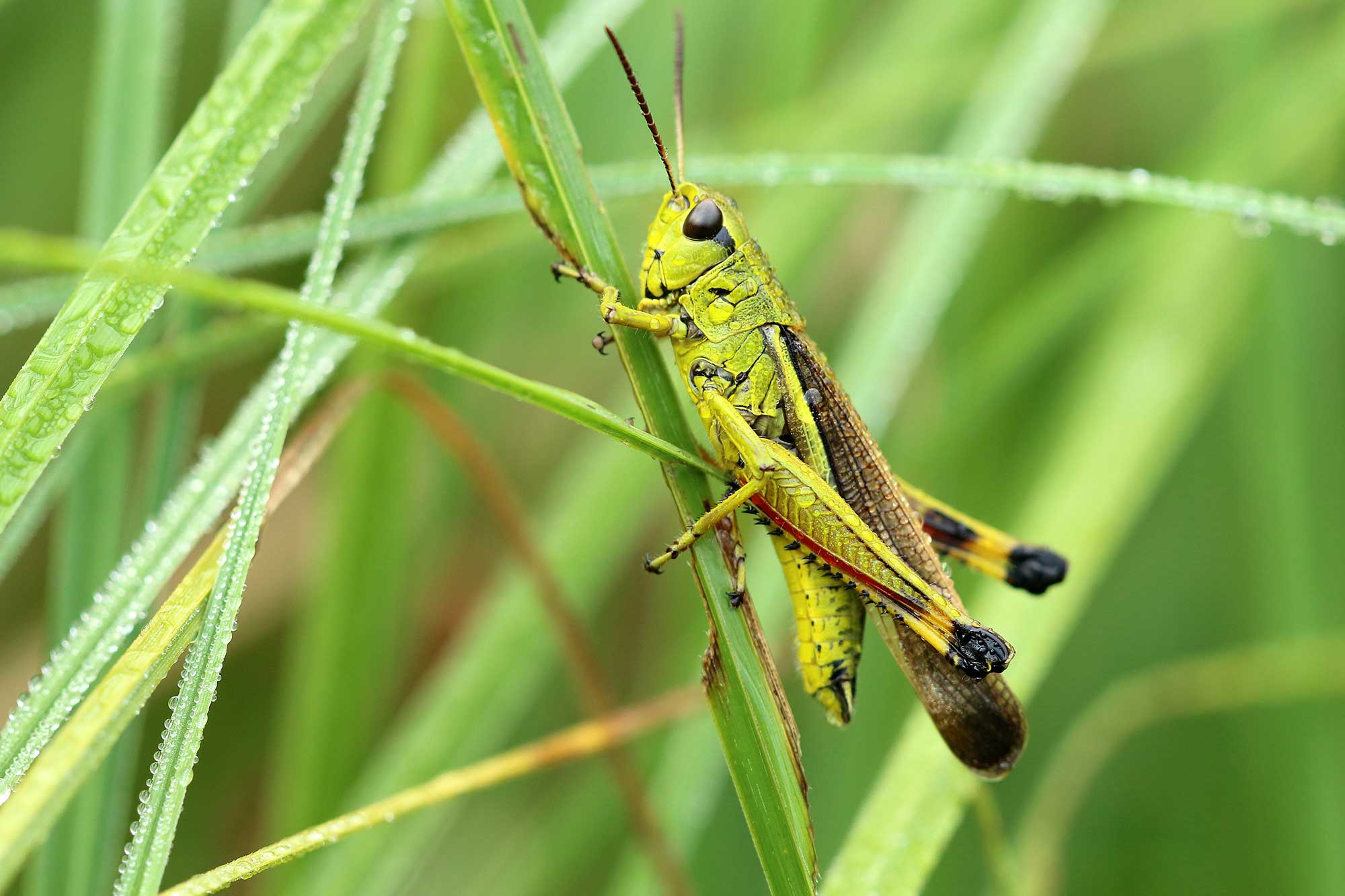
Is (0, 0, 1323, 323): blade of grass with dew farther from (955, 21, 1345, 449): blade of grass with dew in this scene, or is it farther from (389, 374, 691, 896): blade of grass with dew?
(389, 374, 691, 896): blade of grass with dew

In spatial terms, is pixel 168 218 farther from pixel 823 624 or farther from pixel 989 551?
pixel 989 551

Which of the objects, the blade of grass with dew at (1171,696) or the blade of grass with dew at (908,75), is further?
the blade of grass with dew at (1171,696)

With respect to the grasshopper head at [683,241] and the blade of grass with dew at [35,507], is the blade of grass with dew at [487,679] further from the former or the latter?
the blade of grass with dew at [35,507]

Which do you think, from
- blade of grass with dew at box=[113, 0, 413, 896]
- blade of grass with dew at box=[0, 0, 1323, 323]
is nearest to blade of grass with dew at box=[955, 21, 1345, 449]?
blade of grass with dew at box=[0, 0, 1323, 323]

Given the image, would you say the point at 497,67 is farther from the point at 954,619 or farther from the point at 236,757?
the point at 236,757

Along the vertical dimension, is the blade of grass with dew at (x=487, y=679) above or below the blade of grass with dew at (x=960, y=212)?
below

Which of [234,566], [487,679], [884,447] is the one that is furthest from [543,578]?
[884,447]

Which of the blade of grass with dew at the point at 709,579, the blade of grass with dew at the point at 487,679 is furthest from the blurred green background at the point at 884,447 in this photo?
the blade of grass with dew at the point at 709,579
